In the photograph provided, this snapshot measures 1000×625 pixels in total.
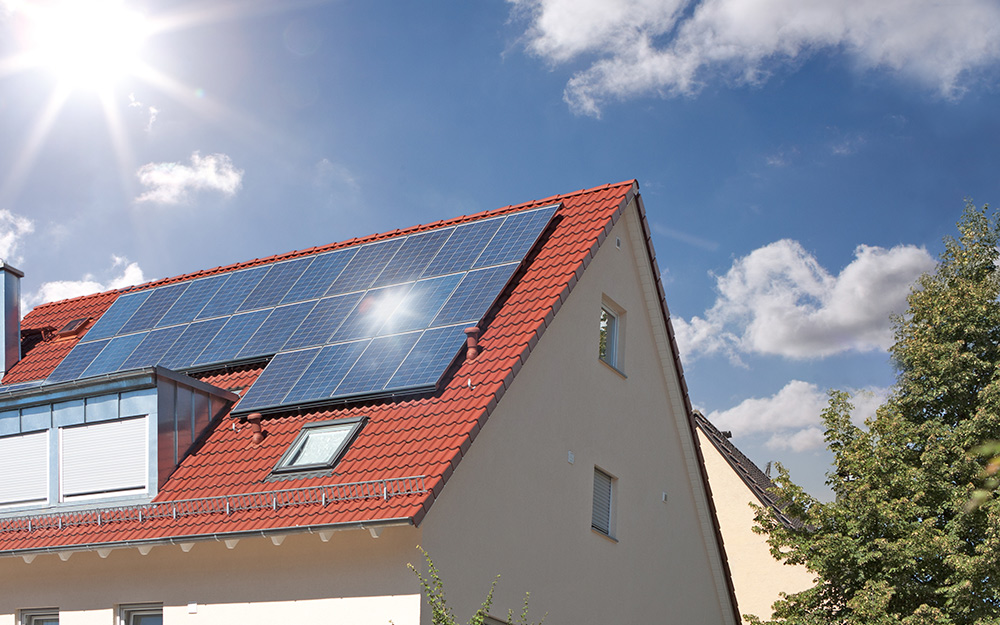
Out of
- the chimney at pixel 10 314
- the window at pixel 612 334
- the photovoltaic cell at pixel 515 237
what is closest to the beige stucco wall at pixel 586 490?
the window at pixel 612 334

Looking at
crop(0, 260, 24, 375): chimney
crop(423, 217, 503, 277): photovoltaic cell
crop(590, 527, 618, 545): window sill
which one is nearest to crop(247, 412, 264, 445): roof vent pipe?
crop(423, 217, 503, 277): photovoltaic cell

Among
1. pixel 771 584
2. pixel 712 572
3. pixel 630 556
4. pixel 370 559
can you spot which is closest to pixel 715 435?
pixel 771 584

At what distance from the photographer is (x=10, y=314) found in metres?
18.4

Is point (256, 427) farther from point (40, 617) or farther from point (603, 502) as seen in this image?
point (603, 502)

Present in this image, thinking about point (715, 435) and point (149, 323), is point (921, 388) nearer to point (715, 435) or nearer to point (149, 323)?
point (715, 435)

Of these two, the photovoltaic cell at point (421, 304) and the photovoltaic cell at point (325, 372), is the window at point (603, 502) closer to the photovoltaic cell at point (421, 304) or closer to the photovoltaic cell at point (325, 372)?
the photovoltaic cell at point (421, 304)

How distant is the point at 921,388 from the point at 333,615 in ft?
47.7

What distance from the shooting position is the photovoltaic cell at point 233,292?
16109 mm

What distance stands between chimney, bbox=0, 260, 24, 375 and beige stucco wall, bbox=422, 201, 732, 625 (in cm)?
1073

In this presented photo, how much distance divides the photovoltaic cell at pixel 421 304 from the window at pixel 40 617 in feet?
18.3

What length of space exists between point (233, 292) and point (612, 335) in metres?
6.45

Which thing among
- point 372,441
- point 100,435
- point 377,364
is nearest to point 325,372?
point 377,364

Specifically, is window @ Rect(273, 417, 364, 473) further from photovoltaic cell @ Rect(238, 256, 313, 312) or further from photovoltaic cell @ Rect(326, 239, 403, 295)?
photovoltaic cell @ Rect(238, 256, 313, 312)

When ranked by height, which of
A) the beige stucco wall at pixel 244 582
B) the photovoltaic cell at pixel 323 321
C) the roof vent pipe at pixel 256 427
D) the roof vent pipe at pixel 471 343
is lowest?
the beige stucco wall at pixel 244 582
